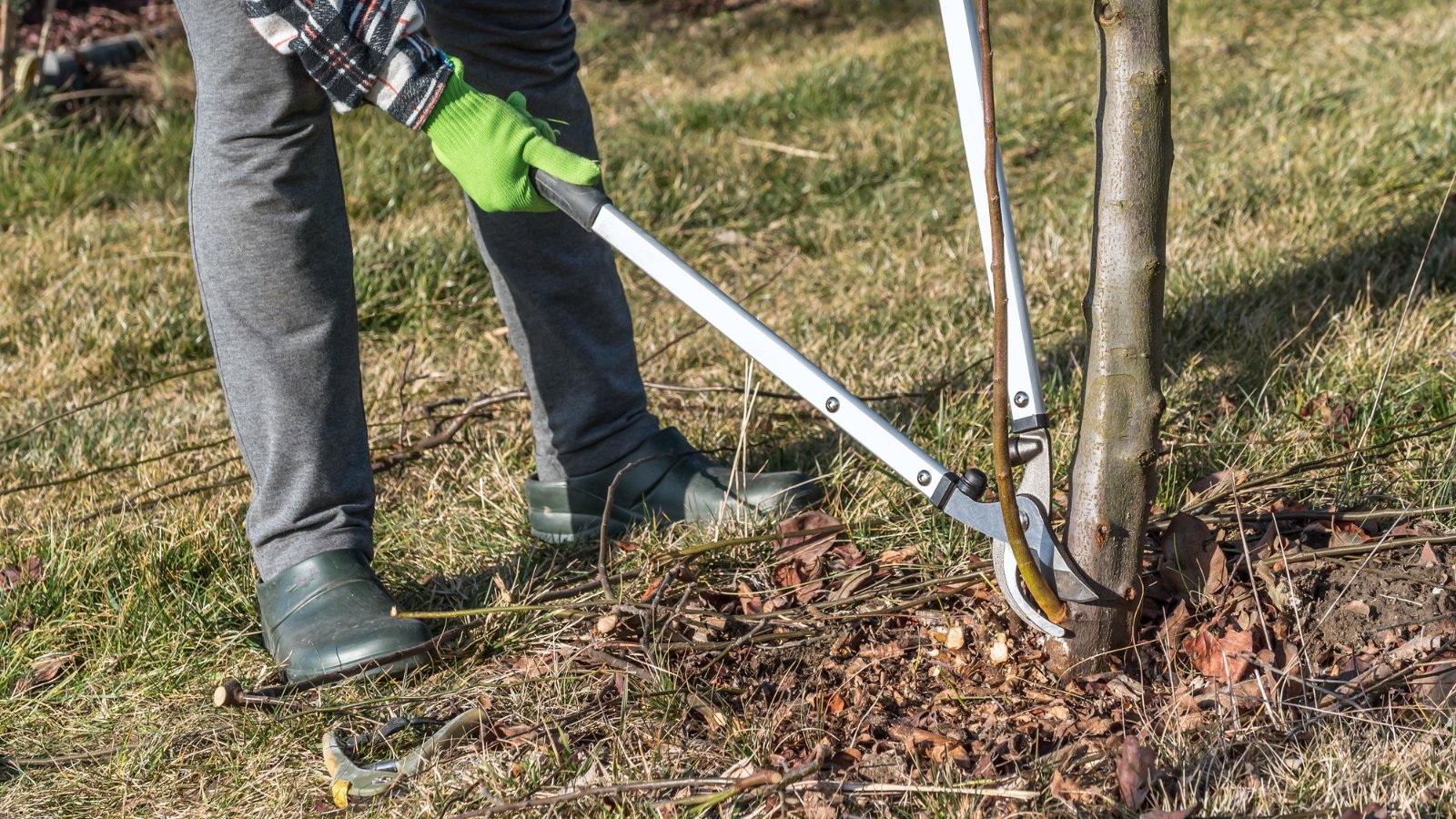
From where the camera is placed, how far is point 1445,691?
1556mm

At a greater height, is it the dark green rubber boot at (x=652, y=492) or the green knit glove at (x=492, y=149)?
the green knit glove at (x=492, y=149)

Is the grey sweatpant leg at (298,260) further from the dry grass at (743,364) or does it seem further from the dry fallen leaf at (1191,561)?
the dry fallen leaf at (1191,561)

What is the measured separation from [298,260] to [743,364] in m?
1.23

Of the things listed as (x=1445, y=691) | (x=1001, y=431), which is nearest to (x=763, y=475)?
(x=1001, y=431)

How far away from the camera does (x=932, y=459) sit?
62.8 inches

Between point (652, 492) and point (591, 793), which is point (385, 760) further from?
point (652, 492)

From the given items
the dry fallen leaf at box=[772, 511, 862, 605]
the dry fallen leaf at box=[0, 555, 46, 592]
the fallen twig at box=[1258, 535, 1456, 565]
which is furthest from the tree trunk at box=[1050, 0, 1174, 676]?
the dry fallen leaf at box=[0, 555, 46, 592]

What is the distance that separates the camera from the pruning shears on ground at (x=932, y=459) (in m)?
1.59

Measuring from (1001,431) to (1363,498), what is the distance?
81 centimetres

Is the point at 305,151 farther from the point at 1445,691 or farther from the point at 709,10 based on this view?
the point at 709,10

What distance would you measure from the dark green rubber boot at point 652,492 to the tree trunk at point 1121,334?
655 millimetres

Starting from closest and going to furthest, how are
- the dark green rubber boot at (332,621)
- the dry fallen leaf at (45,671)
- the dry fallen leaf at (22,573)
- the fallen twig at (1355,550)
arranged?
the fallen twig at (1355,550) < the dark green rubber boot at (332,621) < the dry fallen leaf at (45,671) < the dry fallen leaf at (22,573)

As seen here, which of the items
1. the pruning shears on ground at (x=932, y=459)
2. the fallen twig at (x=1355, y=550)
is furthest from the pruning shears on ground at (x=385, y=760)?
the fallen twig at (x=1355, y=550)

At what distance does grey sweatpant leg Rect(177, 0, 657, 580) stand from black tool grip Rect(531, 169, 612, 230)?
15.1 inches
